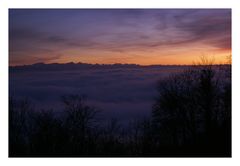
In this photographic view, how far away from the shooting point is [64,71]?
9.95 metres

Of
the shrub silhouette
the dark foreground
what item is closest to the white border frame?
the dark foreground

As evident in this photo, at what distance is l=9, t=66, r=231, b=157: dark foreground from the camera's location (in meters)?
9.02

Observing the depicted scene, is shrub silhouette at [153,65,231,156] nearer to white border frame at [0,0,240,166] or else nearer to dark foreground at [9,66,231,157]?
dark foreground at [9,66,231,157]

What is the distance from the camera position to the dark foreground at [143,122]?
9023 millimetres

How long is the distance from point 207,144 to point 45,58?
4655 mm

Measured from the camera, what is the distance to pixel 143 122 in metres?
9.84
